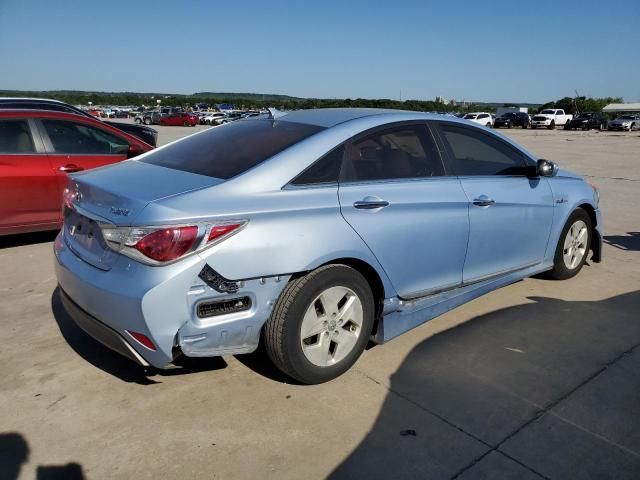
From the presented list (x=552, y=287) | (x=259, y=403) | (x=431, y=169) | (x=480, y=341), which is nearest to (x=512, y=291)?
(x=552, y=287)

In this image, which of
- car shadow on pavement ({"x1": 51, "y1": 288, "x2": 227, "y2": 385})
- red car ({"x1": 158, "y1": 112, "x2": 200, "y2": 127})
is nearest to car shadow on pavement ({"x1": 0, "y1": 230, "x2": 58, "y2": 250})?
car shadow on pavement ({"x1": 51, "y1": 288, "x2": 227, "y2": 385})

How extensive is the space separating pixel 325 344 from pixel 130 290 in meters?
1.11

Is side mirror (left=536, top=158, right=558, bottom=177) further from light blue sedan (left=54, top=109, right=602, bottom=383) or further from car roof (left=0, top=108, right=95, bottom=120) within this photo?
car roof (left=0, top=108, right=95, bottom=120)

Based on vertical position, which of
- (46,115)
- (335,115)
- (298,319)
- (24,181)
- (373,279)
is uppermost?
(335,115)

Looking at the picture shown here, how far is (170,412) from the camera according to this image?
2805 mm

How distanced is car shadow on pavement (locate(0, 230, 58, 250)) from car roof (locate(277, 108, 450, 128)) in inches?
153

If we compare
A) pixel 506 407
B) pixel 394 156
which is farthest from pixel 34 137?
pixel 506 407

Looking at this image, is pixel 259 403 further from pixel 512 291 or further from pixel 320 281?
pixel 512 291

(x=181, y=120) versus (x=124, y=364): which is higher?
(x=181, y=120)

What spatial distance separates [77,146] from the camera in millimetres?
6016

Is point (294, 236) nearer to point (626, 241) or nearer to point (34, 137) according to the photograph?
point (34, 137)

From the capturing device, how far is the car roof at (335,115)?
11.2 ft

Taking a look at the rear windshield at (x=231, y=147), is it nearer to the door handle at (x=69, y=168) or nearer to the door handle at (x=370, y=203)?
the door handle at (x=370, y=203)

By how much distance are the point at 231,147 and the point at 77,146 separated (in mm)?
3503
